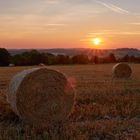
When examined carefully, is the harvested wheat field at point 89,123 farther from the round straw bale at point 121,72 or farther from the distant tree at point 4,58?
the distant tree at point 4,58

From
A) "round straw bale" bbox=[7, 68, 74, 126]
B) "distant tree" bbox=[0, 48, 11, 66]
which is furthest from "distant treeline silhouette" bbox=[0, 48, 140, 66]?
"round straw bale" bbox=[7, 68, 74, 126]

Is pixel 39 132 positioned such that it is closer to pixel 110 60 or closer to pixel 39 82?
pixel 39 82

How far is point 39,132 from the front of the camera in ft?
23.5

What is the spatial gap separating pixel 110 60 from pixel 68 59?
22.3 ft

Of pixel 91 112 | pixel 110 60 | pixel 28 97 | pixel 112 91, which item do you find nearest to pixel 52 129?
pixel 28 97

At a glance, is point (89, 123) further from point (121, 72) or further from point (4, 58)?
point (4, 58)

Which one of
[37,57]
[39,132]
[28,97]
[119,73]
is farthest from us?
[37,57]

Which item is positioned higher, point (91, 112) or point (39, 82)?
point (39, 82)

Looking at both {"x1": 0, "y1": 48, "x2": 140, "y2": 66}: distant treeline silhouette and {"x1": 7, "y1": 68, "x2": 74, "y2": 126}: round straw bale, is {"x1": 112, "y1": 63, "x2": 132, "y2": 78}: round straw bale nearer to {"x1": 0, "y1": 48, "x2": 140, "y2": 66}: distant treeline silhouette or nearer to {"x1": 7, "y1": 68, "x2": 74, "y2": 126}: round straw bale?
{"x1": 7, "y1": 68, "x2": 74, "y2": 126}: round straw bale

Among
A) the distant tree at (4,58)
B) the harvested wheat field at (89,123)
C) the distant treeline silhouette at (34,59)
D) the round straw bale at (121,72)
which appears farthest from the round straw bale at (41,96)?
the distant tree at (4,58)

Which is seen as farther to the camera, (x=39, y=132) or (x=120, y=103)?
(x=120, y=103)

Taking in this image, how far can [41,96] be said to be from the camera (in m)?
8.38

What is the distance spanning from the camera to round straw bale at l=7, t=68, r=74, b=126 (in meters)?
8.09

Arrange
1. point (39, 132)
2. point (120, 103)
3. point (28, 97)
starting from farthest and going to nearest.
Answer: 1. point (120, 103)
2. point (28, 97)
3. point (39, 132)
